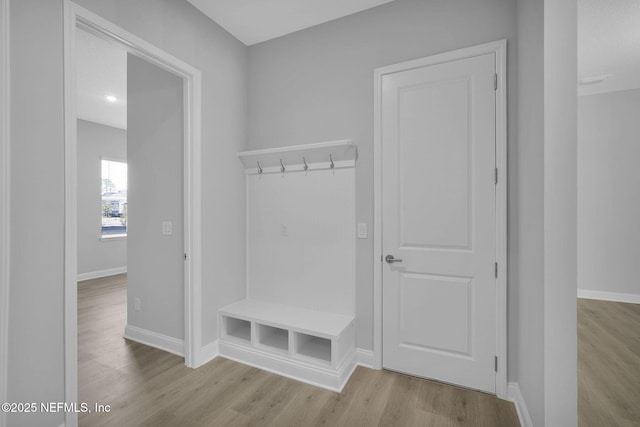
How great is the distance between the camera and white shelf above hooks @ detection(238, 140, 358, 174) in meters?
2.35

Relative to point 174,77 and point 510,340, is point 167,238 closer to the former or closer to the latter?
point 174,77

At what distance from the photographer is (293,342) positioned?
2.20m

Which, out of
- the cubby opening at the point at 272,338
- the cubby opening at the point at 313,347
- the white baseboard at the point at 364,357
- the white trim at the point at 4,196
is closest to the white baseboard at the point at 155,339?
the cubby opening at the point at 272,338

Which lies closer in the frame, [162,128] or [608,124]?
[162,128]

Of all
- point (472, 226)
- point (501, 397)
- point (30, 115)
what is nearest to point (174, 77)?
point (30, 115)

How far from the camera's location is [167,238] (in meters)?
2.59

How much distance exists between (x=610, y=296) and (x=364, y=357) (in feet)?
12.9

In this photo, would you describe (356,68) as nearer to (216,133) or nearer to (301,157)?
(301,157)

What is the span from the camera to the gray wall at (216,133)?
2203 mm

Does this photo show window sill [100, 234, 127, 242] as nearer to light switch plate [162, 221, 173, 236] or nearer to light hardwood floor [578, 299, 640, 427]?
light switch plate [162, 221, 173, 236]

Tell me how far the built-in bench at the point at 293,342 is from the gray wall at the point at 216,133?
0.73 ft

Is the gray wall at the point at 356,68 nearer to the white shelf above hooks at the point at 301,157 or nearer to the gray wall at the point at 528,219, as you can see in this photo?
the white shelf above hooks at the point at 301,157

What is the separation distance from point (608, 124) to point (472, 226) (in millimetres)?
3672

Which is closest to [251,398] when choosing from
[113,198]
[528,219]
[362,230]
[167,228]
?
[362,230]
